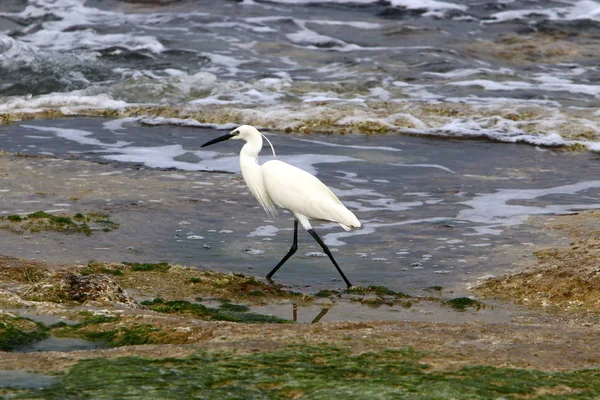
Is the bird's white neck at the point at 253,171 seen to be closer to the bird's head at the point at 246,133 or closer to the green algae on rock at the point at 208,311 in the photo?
the bird's head at the point at 246,133

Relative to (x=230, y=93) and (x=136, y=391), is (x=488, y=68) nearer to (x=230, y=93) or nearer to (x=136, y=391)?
(x=230, y=93)

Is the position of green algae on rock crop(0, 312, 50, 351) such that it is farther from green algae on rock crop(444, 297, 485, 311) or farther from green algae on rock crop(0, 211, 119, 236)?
green algae on rock crop(0, 211, 119, 236)

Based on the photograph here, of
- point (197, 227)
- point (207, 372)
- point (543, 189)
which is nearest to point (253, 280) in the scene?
point (197, 227)

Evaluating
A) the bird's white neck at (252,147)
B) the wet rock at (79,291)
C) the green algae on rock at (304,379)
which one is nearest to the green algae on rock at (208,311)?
the wet rock at (79,291)

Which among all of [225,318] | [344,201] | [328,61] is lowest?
[344,201]

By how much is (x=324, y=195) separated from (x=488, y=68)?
10575 millimetres

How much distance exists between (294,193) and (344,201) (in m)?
2.11

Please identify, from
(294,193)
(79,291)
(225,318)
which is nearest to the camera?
(79,291)

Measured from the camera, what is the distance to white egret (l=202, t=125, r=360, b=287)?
688cm

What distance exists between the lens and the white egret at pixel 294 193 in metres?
6.88

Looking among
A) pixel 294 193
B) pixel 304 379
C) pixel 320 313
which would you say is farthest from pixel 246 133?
pixel 304 379

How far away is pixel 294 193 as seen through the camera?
22.8ft

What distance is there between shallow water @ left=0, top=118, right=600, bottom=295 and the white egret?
14.4 inches

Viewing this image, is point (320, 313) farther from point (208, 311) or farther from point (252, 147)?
point (252, 147)
